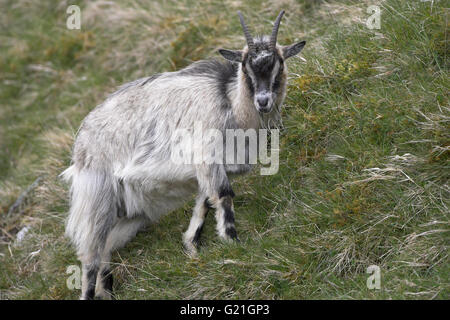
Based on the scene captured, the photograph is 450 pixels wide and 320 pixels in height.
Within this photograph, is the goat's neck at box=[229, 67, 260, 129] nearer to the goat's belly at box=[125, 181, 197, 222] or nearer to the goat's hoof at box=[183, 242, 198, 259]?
the goat's belly at box=[125, 181, 197, 222]

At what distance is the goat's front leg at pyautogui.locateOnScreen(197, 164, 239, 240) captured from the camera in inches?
247

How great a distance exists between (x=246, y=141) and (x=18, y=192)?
4371 millimetres

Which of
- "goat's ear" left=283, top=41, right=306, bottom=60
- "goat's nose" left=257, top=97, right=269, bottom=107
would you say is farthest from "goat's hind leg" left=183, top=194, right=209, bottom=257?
"goat's ear" left=283, top=41, right=306, bottom=60

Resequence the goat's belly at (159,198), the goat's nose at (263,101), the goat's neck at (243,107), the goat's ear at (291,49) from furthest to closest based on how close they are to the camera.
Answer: the goat's belly at (159,198) < the goat's ear at (291,49) < the goat's neck at (243,107) < the goat's nose at (263,101)

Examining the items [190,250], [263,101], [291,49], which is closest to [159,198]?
[190,250]

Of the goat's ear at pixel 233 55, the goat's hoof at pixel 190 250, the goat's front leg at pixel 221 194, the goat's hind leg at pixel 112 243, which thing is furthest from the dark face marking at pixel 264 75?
the goat's hind leg at pixel 112 243

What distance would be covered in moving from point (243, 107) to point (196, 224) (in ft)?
4.63

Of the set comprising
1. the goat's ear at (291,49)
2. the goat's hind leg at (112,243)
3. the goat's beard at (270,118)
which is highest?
the goat's ear at (291,49)

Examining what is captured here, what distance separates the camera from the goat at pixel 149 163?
634cm

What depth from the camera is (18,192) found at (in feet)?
30.5

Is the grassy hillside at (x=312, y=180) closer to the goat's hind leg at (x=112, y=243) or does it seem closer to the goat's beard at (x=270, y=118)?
the goat's hind leg at (x=112, y=243)

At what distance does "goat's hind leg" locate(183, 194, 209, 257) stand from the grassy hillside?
0.13m

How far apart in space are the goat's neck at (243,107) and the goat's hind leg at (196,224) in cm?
95

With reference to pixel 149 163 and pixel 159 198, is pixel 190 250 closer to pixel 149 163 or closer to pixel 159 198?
pixel 159 198
